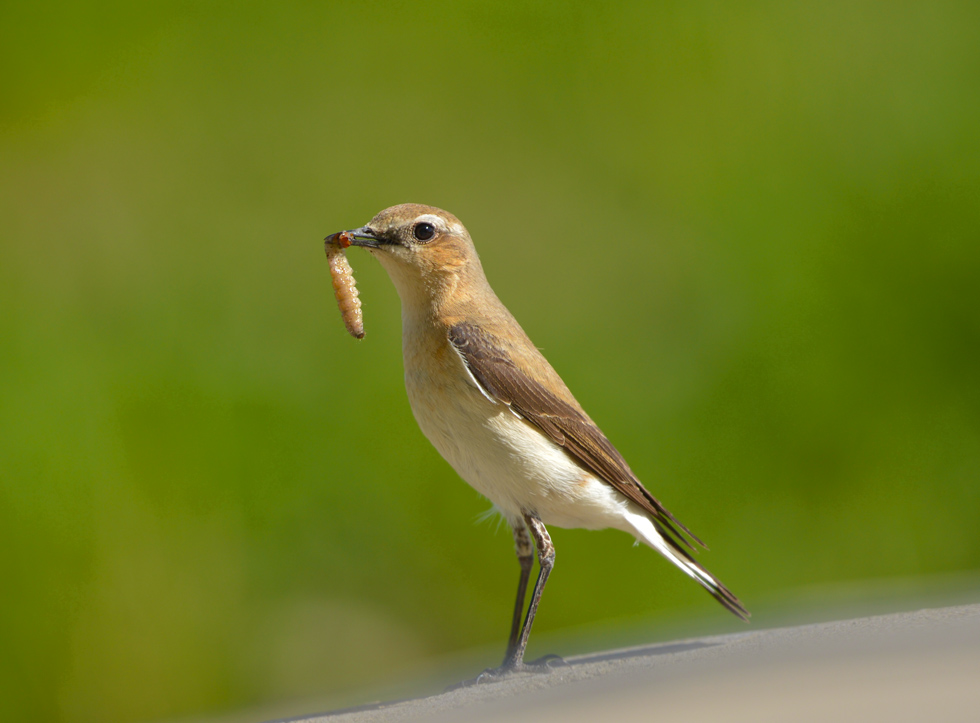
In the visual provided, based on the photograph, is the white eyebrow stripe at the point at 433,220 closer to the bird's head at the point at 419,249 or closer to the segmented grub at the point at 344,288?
the bird's head at the point at 419,249

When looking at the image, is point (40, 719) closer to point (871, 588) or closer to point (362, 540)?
point (362, 540)

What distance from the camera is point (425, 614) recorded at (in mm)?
7000

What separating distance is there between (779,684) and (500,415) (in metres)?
1.85

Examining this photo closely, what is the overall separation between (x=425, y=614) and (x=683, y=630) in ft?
8.90

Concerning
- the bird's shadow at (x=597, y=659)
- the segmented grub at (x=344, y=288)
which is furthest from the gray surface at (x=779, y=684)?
the segmented grub at (x=344, y=288)

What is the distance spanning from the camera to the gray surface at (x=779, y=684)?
1969 mm

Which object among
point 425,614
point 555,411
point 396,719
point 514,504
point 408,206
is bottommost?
point 425,614

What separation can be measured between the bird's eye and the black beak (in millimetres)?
136

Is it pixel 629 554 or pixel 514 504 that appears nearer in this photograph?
pixel 514 504

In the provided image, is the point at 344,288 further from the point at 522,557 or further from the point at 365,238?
the point at 522,557

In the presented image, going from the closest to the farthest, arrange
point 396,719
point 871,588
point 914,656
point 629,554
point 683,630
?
1. point 914,656
2. point 396,719
3. point 683,630
4. point 871,588
5. point 629,554

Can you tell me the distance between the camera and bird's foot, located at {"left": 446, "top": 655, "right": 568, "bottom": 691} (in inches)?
142

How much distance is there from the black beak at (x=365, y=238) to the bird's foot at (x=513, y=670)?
1.82 m

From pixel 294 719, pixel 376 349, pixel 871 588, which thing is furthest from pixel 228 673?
pixel 871 588
